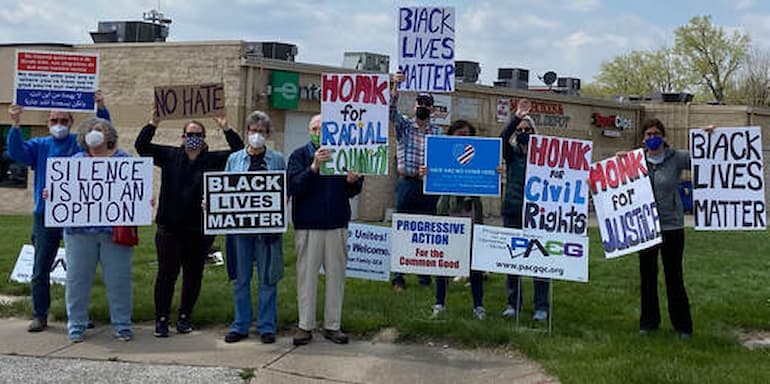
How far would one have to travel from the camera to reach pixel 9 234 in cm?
1648

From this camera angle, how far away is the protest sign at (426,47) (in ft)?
30.4

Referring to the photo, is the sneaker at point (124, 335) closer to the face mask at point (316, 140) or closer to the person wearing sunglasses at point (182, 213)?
the person wearing sunglasses at point (182, 213)

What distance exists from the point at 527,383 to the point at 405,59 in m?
3.77

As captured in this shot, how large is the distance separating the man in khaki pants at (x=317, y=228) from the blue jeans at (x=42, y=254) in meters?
2.22

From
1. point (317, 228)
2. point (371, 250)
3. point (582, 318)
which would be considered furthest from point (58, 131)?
point (582, 318)

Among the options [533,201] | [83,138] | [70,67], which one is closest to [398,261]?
[533,201]

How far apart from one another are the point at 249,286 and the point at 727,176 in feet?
14.3

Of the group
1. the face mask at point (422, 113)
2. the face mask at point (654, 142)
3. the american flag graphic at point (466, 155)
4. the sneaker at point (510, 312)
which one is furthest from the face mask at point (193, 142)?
the face mask at point (654, 142)

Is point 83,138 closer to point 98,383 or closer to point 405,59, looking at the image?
point 98,383

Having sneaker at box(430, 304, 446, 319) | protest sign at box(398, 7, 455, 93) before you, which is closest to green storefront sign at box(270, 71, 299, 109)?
protest sign at box(398, 7, 455, 93)

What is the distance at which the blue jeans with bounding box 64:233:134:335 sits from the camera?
26.2 ft

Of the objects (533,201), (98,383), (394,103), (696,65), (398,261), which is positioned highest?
(696,65)

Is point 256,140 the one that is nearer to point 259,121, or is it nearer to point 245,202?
point 259,121

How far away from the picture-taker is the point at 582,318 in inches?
355
